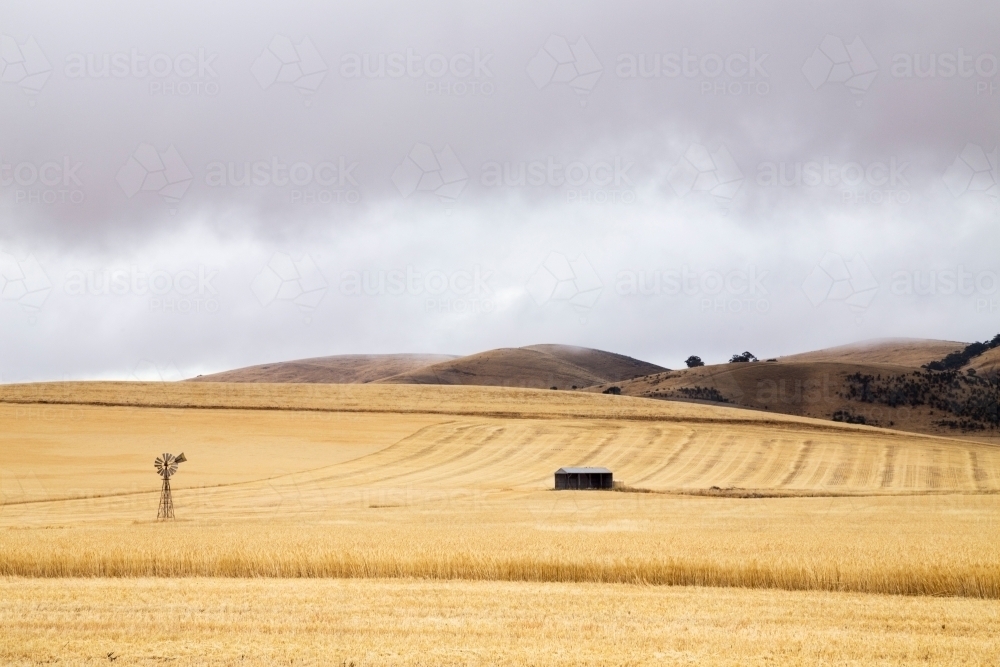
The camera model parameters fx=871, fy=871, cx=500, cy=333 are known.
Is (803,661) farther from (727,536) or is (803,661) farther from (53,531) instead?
(53,531)

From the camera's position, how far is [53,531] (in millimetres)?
25281

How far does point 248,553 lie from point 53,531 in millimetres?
9724

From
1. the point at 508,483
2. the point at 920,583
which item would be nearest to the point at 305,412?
the point at 508,483

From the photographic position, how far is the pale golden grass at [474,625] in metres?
12.0

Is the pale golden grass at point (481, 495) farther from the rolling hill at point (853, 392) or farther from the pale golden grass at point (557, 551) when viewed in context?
the rolling hill at point (853, 392)

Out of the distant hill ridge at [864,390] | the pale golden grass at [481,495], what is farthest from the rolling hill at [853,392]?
the pale golden grass at [481,495]

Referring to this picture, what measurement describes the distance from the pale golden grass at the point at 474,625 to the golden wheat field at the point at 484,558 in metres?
0.06

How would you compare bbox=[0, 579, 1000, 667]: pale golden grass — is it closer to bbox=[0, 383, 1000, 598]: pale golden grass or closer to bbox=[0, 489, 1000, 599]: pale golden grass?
bbox=[0, 489, 1000, 599]: pale golden grass

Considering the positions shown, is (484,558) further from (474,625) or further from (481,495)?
(481,495)

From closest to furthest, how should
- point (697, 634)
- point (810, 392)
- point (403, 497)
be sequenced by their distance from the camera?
point (697, 634) < point (403, 497) < point (810, 392)

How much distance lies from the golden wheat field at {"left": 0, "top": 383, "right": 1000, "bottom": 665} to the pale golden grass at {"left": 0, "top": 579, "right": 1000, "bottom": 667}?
0.06m

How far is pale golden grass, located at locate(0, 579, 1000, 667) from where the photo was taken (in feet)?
39.2

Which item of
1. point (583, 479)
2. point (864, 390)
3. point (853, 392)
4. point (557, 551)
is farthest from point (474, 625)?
point (853, 392)

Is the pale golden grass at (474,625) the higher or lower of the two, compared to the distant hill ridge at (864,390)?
lower
